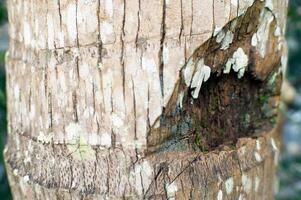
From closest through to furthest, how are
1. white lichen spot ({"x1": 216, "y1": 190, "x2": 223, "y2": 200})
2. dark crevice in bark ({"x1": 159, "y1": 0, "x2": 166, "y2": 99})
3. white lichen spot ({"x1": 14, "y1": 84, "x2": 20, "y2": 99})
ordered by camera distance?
dark crevice in bark ({"x1": 159, "y1": 0, "x2": 166, "y2": 99}), white lichen spot ({"x1": 216, "y1": 190, "x2": 223, "y2": 200}), white lichen spot ({"x1": 14, "y1": 84, "x2": 20, "y2": 99})

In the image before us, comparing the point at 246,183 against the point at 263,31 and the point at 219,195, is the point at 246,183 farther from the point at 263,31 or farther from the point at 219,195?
the point at 263,31

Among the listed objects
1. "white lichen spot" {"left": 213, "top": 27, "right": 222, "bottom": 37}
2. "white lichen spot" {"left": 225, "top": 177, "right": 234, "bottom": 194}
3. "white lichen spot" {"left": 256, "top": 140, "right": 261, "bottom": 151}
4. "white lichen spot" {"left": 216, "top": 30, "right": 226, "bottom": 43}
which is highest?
"white lichen spot" {"left": 213, "top": 27, "right": 222, "bottom": 37}

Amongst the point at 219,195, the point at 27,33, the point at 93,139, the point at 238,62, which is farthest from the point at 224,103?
the point at 27,33

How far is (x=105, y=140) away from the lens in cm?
134

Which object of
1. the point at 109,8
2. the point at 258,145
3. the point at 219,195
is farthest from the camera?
the point at 258,145

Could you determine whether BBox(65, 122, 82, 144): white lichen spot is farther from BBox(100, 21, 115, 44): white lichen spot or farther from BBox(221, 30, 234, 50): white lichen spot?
BBox(221, 30, 234, 50): white lichen spot

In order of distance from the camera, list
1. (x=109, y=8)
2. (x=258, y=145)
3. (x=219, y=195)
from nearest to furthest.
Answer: (x=109, y=8)
(x=219, y=195)
(x=258, y=145)

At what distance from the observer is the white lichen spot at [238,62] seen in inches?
55.8

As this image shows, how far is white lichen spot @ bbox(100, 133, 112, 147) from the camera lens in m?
1.34

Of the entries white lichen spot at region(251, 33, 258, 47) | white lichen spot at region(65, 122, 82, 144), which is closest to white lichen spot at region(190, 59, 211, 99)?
white lichen spot at region(251, 33, 258, 47)

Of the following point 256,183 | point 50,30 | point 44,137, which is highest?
point 50,30

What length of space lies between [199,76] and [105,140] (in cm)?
23

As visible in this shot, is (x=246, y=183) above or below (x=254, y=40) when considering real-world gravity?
below

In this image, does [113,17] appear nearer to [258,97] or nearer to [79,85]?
[79,85]
